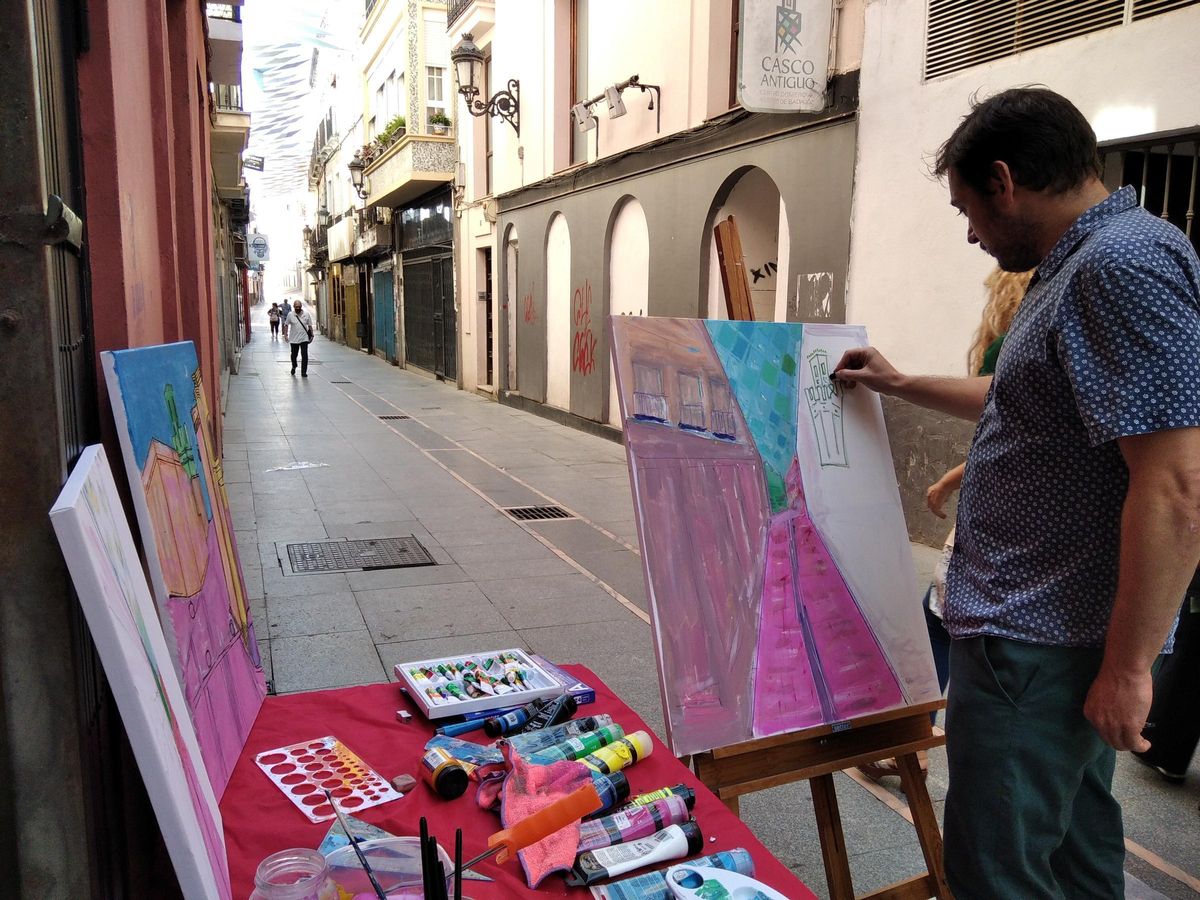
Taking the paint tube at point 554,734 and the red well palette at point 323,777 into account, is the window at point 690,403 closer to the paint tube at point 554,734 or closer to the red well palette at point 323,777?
the paint tube at point 554,734

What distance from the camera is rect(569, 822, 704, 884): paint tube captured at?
1.50 metres

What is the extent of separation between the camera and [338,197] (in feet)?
117

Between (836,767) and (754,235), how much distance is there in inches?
296

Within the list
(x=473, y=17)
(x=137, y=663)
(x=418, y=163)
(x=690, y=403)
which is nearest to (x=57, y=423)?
(x=137, y=663)

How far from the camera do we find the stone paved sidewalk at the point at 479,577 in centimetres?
300

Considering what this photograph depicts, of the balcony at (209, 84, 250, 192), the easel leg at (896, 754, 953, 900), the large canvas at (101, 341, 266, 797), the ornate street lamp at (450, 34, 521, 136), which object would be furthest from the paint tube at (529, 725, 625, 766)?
the ornate street lamp at (450, 34, 521, 136)

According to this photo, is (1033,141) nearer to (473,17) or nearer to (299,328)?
(473,17)

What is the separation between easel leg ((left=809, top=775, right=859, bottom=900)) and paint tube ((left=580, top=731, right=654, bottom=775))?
2.00 ft

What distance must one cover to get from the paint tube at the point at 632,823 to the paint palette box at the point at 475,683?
50 centimetres

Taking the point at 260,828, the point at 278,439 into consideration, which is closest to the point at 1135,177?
the point at 260,828

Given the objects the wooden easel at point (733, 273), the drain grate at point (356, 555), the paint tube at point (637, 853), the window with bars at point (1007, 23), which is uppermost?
the window with bars at point (1007, 23)

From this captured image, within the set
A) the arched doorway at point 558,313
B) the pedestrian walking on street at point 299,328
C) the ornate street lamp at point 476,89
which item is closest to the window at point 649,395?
the arched doorway at point 558,313

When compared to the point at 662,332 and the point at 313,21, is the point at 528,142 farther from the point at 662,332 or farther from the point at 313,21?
the point at 662,332

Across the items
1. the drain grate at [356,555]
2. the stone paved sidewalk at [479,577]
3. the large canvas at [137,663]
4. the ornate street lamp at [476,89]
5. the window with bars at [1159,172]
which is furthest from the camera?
the ornate street lamp at [476,89]
